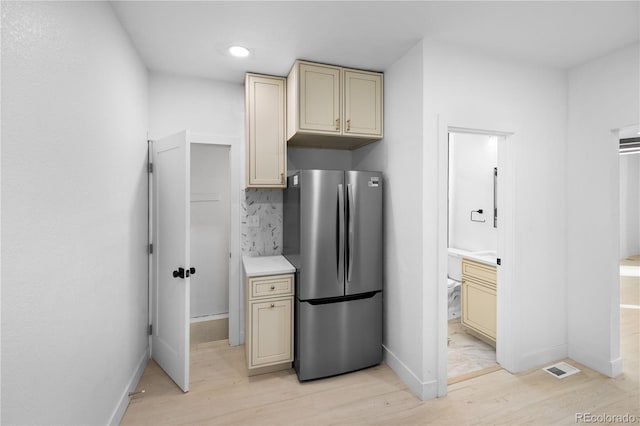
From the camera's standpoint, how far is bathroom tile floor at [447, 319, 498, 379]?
2674 mm

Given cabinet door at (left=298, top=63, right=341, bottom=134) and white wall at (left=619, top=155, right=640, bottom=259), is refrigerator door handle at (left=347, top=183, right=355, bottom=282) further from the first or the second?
white wall at (left=619, top=155, right=640, bottom=259)

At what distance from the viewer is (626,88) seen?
7.90 ft

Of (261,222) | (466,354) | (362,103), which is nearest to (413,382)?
(466,354)

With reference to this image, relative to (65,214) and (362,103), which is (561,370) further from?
(65,214)

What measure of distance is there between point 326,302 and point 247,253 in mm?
1077

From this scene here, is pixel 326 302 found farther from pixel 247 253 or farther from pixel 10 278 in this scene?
pixel 10 278

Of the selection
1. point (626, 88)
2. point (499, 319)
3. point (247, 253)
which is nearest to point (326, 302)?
point (247, 253)

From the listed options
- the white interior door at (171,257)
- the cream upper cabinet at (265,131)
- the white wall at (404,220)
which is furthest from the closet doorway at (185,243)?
the white wall at (404,220)

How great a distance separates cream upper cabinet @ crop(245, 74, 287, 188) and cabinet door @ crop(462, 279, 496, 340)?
2.28 m

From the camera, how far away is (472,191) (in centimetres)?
404

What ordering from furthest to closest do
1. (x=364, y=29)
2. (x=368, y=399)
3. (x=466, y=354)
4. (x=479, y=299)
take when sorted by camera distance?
(x=479, y=299), (x=466, y=354), (x=368, y=399), (x=364, y=29)

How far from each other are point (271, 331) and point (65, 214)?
173 cm

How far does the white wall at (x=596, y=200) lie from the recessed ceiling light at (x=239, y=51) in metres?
2.96

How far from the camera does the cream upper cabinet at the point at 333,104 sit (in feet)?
8.44
